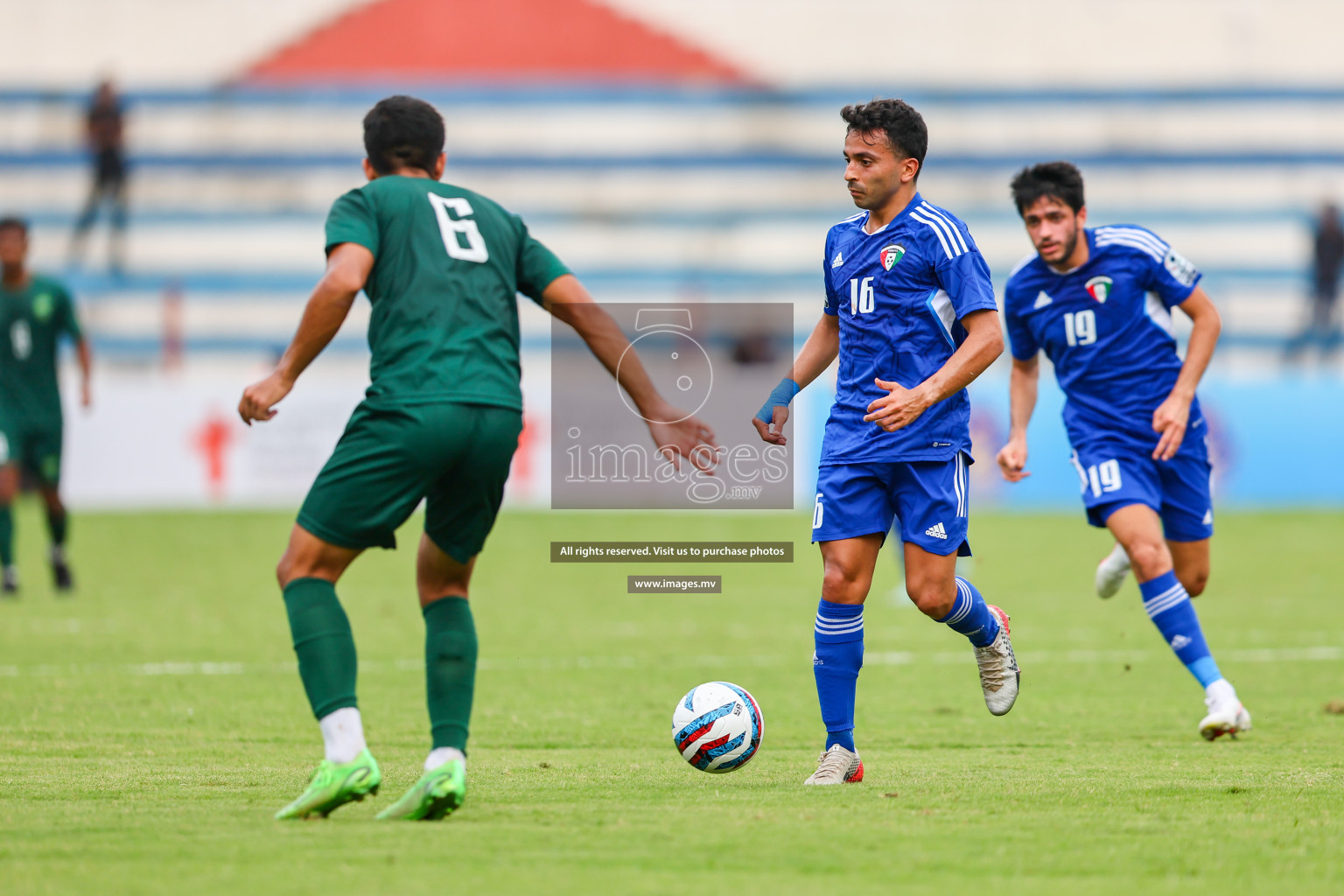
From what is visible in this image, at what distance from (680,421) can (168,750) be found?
8.15ft

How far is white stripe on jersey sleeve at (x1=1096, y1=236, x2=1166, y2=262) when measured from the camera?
6.55 metres

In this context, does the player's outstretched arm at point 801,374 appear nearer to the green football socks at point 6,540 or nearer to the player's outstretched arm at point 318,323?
the player's outstretched arm at point 318,323

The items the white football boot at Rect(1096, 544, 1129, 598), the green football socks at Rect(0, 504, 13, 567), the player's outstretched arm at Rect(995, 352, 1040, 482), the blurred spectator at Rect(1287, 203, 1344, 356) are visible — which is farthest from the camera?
the blurred spectator at Rect(1287, 203, 1344, 356)

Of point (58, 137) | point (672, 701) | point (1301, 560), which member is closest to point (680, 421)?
point (672, 701)

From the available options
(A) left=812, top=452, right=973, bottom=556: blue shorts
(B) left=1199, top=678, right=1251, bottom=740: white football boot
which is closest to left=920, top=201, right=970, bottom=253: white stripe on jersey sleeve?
(A) left=812, top=452, right=973, bottom=556: blue shorts

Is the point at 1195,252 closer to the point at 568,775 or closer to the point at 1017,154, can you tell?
the point at 1017,154

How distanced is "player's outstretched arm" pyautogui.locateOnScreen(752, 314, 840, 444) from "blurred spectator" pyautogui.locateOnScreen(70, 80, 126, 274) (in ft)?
74.6

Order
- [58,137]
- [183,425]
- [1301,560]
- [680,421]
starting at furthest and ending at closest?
[58,137]
[183,425]
[1301,560]
[680,421]

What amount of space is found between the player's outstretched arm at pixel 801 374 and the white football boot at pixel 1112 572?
2.27m

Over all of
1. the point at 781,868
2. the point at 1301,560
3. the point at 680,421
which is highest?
the point at 680,421

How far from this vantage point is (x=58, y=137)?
29.7 metres

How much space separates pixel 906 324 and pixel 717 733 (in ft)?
4.81

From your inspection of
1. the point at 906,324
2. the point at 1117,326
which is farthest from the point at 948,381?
the point at 1117,326

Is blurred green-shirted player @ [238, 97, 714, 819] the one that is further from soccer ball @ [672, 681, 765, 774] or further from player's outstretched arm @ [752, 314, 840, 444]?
soccer ball @ [672, 681, 765, 774]
